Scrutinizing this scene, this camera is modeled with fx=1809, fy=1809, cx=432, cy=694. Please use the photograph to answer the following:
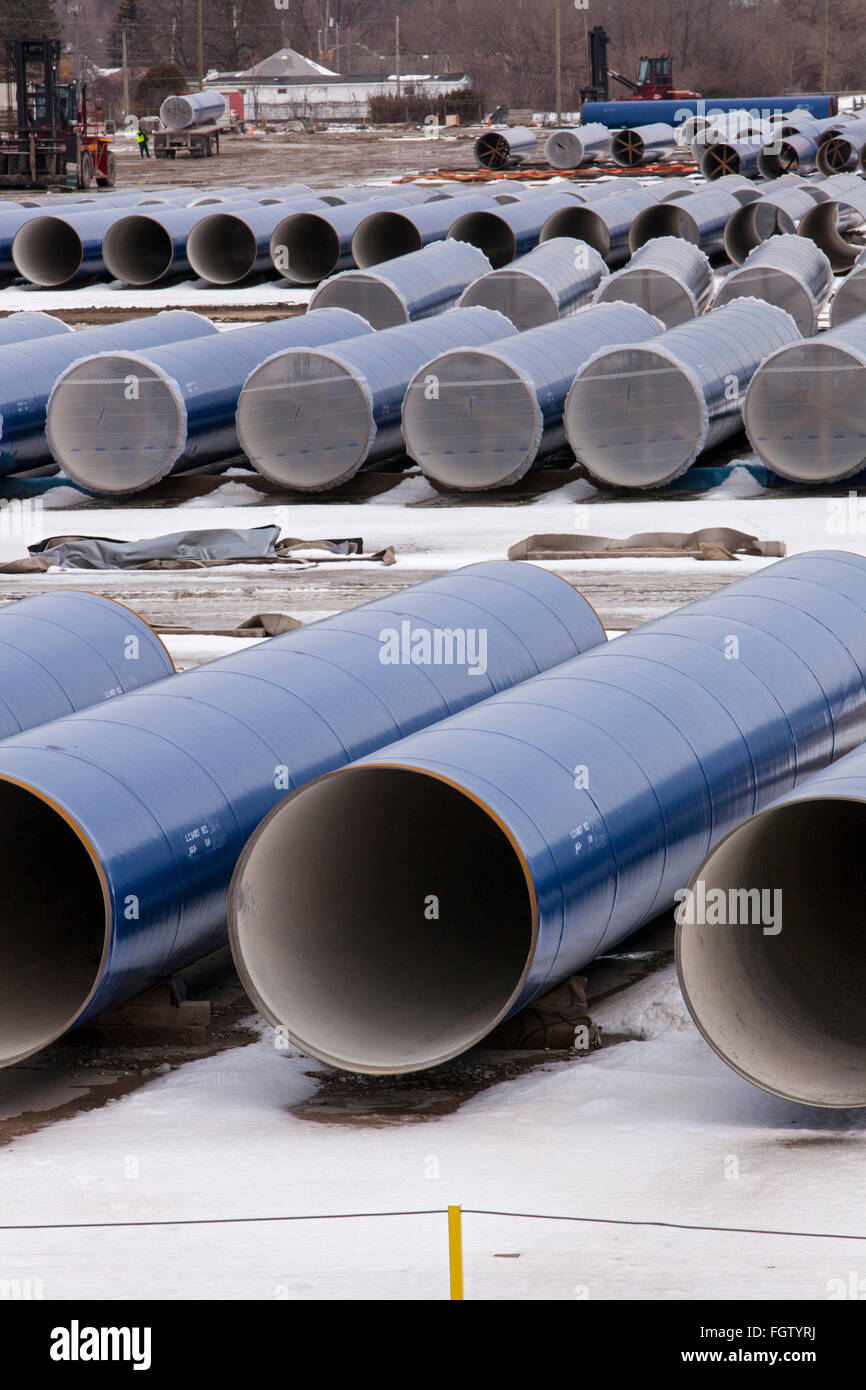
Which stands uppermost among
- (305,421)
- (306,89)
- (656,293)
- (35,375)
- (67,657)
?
(306,89)

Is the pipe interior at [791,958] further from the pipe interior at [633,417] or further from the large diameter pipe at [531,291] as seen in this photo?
the large diameter pipe at [531,291]

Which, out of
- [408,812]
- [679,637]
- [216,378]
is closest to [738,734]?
[679,637]

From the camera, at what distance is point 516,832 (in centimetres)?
979

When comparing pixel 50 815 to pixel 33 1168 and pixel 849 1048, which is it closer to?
pixel 33 1168

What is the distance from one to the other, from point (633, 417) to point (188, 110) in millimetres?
56621

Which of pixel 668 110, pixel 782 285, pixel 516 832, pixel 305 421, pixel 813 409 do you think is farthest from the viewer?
pixel 668 110

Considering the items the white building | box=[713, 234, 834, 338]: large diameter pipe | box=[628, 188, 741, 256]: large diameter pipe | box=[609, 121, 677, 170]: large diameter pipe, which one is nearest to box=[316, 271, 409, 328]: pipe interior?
box=[713, 234, 834, 338]: large diameter pipe

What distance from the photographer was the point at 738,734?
12086 millimetres

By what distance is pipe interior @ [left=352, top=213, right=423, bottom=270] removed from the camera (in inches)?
1689

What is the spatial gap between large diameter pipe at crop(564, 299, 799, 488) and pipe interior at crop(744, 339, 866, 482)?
2.52 ft

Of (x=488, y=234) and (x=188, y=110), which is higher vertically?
(x=188, y=110)

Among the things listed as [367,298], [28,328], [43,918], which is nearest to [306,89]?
[367,298]

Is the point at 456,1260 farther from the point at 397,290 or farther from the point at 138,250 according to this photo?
the point at 138,250

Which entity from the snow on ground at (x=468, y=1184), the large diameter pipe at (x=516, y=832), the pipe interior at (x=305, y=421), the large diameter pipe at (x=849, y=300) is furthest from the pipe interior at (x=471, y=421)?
the snow on ground at (x=468, y=1184)
